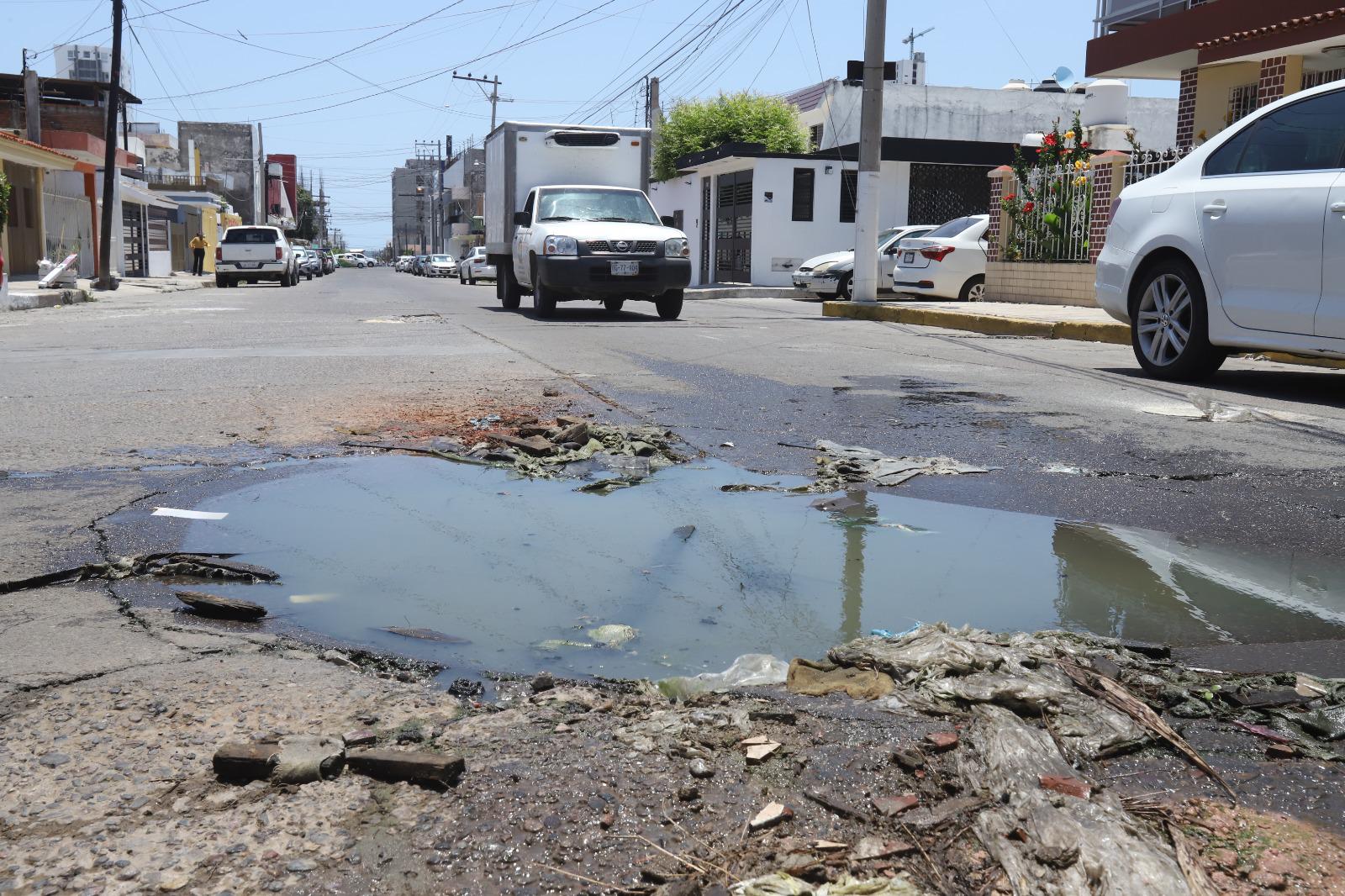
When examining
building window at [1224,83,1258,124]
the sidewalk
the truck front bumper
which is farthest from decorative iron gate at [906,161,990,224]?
the sidewalk

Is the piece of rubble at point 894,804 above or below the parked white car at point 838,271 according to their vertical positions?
below

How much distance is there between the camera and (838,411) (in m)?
6.96

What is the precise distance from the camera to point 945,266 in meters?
19.0

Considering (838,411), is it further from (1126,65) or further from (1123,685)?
(1126,65)

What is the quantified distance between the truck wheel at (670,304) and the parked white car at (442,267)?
178ft

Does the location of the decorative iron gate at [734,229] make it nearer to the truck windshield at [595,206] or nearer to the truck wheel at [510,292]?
the truck wheel at [510,292]

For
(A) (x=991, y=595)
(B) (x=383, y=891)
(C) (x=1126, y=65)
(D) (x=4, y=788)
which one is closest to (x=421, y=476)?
(A) (x=991, y=595)

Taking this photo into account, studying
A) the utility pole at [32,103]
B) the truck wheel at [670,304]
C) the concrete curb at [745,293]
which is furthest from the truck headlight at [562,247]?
the utility pole at [32,103]

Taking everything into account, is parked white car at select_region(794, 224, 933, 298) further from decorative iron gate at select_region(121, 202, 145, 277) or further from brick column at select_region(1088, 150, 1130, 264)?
decorative iron gate at select_region(121, 202, 145, 277)

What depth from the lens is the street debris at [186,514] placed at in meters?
4.32

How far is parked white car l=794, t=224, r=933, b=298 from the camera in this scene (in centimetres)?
2241

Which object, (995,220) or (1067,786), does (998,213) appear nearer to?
(995,220)

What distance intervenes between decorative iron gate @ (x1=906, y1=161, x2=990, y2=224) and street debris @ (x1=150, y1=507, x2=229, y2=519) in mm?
30114

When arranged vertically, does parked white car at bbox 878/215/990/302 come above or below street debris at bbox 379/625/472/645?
above
